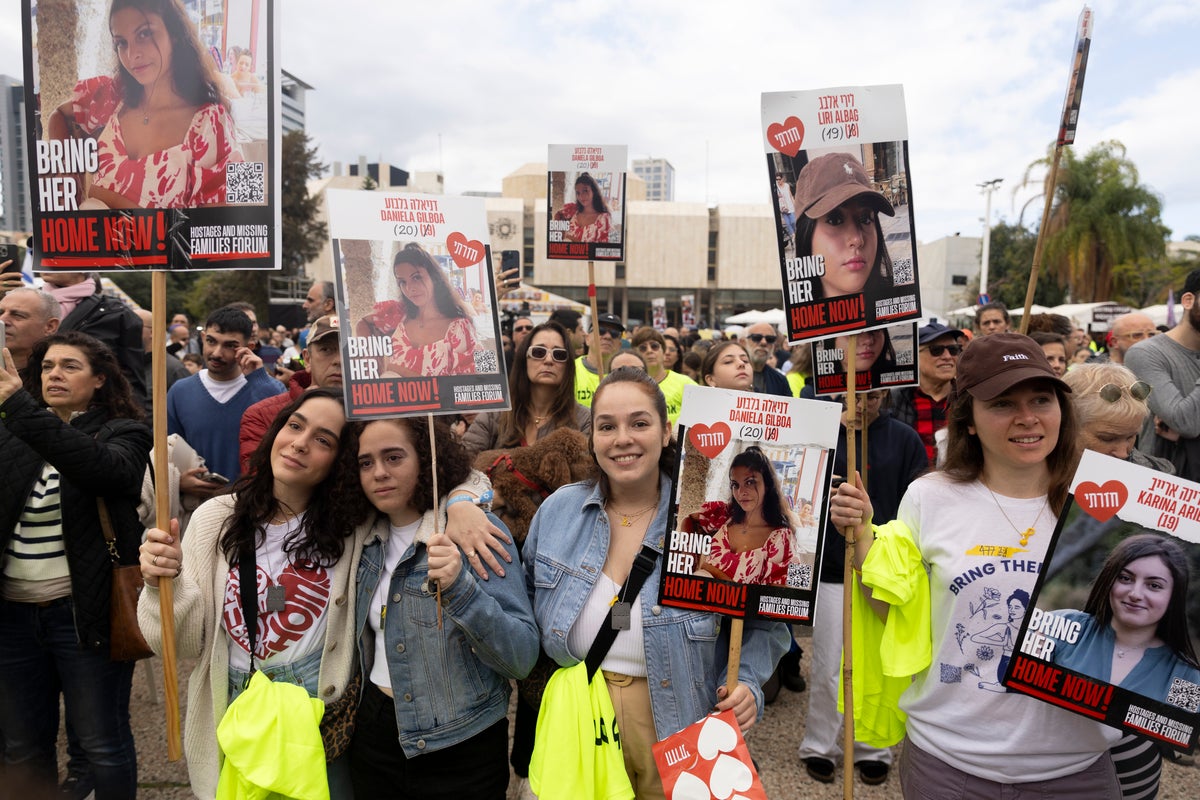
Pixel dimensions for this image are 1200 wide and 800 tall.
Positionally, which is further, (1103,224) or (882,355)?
(1103,224)

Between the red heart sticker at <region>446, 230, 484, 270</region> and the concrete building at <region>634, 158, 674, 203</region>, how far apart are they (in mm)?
138711

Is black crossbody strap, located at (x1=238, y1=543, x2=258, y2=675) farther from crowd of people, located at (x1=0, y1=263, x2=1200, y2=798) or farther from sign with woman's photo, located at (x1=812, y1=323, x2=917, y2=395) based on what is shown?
sign with woman's photo, located at (x1=812, y1=323, x2=917, y2=395)

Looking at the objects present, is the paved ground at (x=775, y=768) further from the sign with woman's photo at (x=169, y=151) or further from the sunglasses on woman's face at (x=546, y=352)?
the sign with woman's photo at (x=169, y=151)

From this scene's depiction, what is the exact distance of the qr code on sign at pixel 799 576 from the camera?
2.16 m

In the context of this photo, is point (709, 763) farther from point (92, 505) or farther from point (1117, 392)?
point (92, 505)

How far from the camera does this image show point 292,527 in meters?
2.43

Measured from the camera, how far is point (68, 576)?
9.78ft

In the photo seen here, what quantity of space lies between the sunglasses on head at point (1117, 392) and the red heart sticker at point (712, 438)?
1417 millimetres

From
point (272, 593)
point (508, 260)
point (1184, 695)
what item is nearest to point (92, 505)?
point (272, 593)

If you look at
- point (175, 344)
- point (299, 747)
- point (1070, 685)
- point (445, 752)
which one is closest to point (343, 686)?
point (299, 747)

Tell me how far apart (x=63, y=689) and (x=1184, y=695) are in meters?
3.83

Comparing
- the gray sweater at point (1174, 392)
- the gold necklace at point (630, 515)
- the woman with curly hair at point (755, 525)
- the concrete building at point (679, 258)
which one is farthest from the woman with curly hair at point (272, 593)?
the concrete building at point (679, 258)

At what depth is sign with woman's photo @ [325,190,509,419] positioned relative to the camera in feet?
7.42

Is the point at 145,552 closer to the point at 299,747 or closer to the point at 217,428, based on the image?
the point at 299,747
